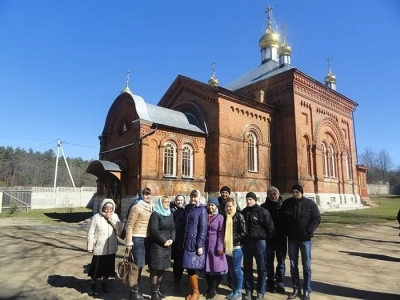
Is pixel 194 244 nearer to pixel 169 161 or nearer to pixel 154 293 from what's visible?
pixel 154 293

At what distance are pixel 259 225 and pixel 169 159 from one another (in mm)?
10455

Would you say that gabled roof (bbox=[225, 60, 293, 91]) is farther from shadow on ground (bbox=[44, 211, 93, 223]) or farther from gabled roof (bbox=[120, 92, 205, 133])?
shadow on ground (bbox=[44, 211, 93, 223])

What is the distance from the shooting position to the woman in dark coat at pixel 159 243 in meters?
4.45

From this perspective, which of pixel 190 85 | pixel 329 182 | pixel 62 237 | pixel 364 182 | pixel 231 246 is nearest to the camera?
pixel 231 246

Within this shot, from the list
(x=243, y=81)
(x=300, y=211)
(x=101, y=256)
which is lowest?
(x=101, y=256)

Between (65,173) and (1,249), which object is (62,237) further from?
(65,173)

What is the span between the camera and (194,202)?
4.68m

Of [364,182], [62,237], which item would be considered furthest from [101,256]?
[364,182]

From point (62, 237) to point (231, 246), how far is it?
818cm

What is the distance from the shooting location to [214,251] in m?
4.54

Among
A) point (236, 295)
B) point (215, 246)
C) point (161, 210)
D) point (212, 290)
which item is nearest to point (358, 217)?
point (236, 295)

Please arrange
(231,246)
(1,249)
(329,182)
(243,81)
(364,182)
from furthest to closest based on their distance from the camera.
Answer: (364,182)
(243,81)
(329,182)
(1,249)
(231,246)

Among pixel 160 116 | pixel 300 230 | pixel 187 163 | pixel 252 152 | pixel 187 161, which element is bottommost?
pixel 300 230

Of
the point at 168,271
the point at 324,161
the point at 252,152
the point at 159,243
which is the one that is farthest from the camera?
the point at 324,161
